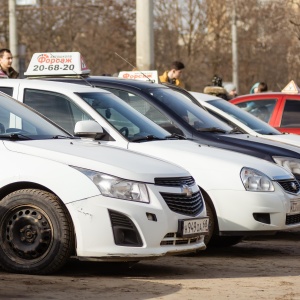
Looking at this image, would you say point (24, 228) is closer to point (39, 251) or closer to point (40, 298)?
point (39, 251)

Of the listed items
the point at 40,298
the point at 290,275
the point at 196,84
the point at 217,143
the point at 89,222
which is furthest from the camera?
the point at 196,84

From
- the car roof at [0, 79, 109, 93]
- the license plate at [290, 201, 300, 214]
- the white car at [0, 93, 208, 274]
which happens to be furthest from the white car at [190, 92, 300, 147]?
the white car at [0, 93, 208, 274]

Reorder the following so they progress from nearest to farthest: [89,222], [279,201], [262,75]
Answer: [89,222]
[279,201]
[262,75]

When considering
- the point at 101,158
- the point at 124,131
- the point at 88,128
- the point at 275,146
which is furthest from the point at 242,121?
the point at 101,158

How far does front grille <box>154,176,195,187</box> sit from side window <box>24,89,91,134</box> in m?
2.10

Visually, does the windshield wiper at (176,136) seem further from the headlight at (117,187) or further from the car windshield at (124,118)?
the headlight at (117,187)

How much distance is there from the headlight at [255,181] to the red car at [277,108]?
703 cm

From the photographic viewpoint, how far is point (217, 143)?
1348cm

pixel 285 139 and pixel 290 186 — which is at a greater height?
pixel 285 139

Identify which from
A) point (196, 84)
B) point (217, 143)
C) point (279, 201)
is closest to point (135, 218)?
point (279, 201)

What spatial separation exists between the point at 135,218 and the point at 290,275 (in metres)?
1.56

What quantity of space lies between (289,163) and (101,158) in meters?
4.21

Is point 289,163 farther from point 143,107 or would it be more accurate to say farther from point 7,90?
point 7,90

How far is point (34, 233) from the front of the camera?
9.95 metres
